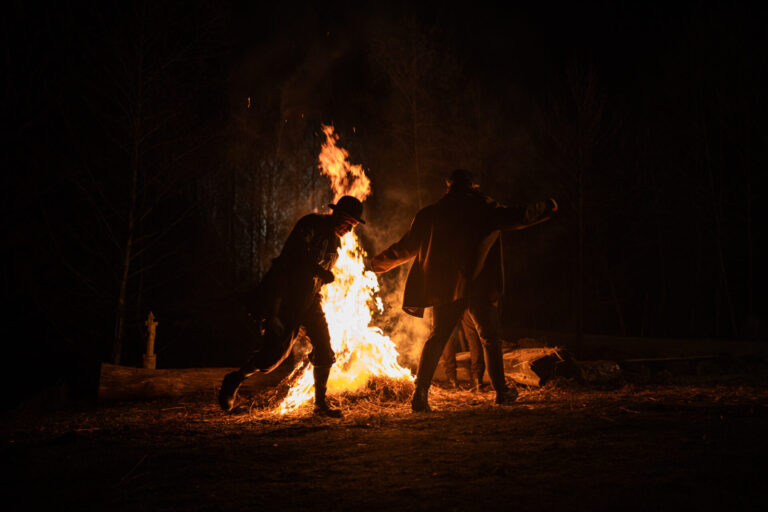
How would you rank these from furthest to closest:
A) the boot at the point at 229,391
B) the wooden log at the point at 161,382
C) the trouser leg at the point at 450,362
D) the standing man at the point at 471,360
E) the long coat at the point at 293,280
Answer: the trouser leg at the point at 450,362 → the standing man at the point at 471,360 → the wooden log at the point at 161,382 → the long coat at the point at 293,280 → the boot at the point at 229,391

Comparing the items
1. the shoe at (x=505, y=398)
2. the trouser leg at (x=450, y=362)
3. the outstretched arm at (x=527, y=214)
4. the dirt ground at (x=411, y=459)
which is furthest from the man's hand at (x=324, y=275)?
the trouser leg at (x=450, y=362)

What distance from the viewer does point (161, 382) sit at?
6793 mm

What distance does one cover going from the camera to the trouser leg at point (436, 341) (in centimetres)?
577

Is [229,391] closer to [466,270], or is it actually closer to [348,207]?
[348,207]

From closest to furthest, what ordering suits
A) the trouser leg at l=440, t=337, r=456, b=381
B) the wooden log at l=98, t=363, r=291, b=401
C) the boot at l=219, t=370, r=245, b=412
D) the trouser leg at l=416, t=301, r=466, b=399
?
the boot at l=219, t=370, r=245, b=412
the trouser leg at l=416, t=301, r=466, b=399
the wooden log at l=98, t=363, r=291, b=401
the trouser leg at l=440, t=337, r=456, b=381

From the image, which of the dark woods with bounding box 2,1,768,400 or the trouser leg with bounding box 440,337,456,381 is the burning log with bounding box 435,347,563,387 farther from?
the dark woods with bounding box 2,1,768,400

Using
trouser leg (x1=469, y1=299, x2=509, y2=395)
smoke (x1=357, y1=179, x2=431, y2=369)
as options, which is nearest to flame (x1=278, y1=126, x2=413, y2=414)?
trouser leg (x1=469, y1=299, x2=509, y2=395)

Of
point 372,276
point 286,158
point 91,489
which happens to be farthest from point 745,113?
point 91,489

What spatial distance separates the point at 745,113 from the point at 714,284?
596cm

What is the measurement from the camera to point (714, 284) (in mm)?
19734

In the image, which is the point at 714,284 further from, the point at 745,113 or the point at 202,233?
Answer: the point at 202,233

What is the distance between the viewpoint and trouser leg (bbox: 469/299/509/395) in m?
5.89

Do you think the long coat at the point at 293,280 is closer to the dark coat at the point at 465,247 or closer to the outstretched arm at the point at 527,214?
the dark coat at the point at 465,247

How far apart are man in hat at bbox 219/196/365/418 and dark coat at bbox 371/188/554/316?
3.19ft
